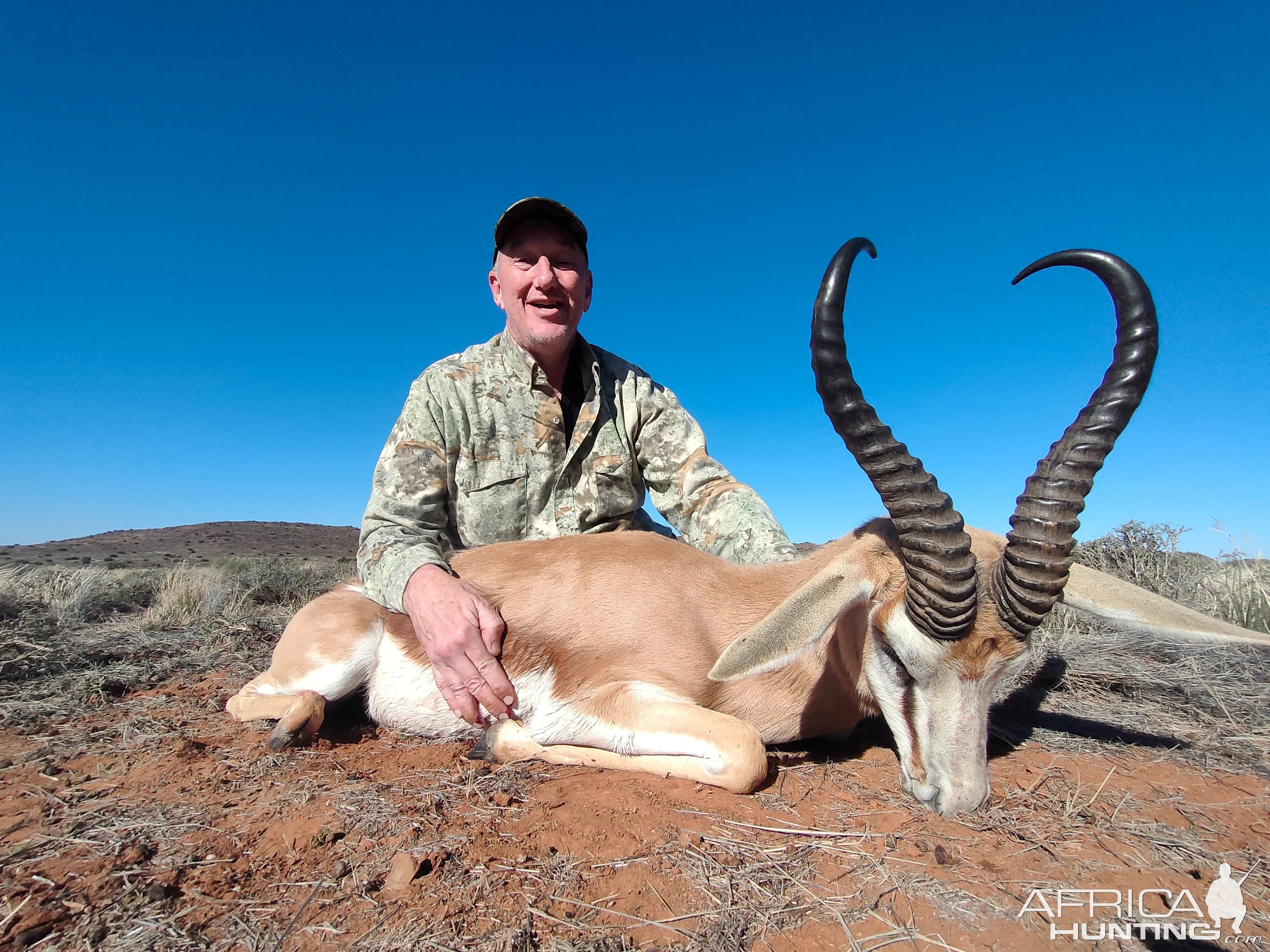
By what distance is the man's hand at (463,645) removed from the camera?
3270mm

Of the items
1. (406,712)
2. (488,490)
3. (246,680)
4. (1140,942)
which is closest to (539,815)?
(406,712)

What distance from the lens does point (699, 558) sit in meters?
3.77

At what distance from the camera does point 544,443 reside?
5.03 metres

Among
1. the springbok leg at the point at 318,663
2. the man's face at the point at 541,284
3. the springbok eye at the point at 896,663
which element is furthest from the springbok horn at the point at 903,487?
the springbok leg at the point at 318,663

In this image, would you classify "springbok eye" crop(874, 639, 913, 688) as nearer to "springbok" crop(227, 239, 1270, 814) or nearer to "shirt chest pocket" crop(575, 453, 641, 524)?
"springbok" crop(227, 239, 1270, 814)

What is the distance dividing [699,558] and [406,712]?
1991 millimetres

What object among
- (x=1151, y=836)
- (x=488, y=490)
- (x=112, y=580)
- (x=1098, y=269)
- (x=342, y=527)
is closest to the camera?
(x=1151, y=836)

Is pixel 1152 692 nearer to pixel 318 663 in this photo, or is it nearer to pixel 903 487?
A: pixel 903 487

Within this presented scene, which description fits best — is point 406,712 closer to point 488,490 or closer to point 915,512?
point 488,490

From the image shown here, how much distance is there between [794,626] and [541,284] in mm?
3505

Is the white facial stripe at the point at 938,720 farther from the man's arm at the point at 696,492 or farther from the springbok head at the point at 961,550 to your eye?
the man's arm at the point at 696,492

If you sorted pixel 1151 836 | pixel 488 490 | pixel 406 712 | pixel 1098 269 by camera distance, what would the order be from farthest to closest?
pixel 488 490 → pixel 406 712 → pixel 1098 269 → pixel 1151 836

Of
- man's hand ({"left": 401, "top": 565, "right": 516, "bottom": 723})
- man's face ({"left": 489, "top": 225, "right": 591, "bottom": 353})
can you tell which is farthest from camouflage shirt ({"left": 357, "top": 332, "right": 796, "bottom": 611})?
man's hand ({"left": 401, "top": 565, "right": 516, "bottom": 723})

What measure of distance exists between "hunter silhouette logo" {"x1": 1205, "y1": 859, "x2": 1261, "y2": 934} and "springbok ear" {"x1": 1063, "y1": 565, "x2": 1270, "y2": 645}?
824 mm
